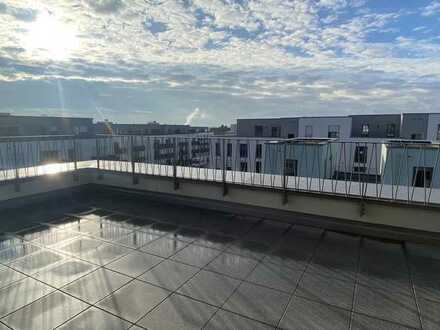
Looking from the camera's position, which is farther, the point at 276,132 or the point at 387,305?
the point at 276,132

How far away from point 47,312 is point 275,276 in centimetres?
214

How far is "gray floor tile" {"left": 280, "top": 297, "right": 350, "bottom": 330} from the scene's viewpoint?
1855 millimetres

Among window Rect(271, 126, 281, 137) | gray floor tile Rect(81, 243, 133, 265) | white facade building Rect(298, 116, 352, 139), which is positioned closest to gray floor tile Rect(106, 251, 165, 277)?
gray floor tile Rect(81, 243, 133, 265)

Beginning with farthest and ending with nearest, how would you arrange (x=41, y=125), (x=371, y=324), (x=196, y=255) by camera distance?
(x=41, y=125), (x=196, y=255), (x=371, y=324)

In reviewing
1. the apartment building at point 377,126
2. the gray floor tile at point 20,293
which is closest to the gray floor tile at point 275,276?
the gray floor tile at point 20,293

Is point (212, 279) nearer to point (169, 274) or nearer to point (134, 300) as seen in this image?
point (169, 274)

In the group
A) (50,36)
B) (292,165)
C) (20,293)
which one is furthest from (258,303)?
(50,36)

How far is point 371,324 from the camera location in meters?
1.87

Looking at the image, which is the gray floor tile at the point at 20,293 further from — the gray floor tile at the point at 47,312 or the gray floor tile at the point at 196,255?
the gray floor tile at the point at 196,255

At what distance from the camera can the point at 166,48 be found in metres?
7.56

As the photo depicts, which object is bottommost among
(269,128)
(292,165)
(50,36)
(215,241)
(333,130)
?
(215,241)

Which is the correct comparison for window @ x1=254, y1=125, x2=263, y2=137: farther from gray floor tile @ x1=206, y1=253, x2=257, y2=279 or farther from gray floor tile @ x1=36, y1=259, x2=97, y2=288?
gray floor tile @ x1=36, y1=259, x2=97, y2=288

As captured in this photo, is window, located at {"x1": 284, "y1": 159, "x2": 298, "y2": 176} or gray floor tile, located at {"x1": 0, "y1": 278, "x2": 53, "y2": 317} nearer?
gray floor tile, located at {"x1": 0, "y1": 278, "x2": 53, "y2": 317}

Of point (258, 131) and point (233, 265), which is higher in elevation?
point (258, 131)
